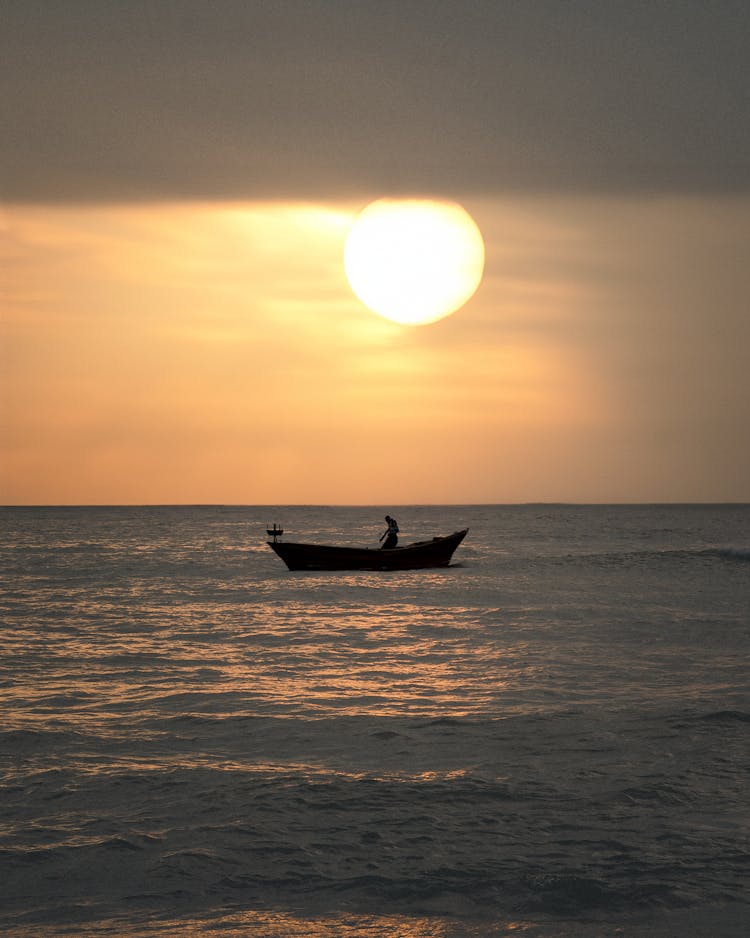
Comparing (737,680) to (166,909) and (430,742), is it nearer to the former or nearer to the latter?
(430,742)

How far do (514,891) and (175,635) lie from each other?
59.8 feet

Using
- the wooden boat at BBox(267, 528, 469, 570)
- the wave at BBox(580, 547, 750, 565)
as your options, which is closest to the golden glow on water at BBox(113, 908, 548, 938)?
the wooden boat at BBox(267, 528, 469, 570)

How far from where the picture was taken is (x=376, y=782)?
400 inches

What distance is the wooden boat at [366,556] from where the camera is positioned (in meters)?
43.5

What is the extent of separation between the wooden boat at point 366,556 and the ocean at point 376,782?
18.7 metres

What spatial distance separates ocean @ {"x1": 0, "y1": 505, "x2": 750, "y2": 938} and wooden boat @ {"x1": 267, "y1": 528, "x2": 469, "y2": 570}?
61.4 feet

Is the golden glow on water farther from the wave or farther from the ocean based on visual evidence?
the wave

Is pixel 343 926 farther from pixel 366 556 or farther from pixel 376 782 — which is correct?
pixel 366 556

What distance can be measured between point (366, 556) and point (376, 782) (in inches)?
1306

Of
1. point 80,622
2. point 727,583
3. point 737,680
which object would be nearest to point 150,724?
point 737,680

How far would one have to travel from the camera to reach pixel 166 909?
22.9ft

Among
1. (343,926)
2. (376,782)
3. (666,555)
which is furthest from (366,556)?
(343,926)

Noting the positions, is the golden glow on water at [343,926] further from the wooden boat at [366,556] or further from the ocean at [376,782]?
the wooden boat at [366,556]

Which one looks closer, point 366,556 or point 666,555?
point 366,556
